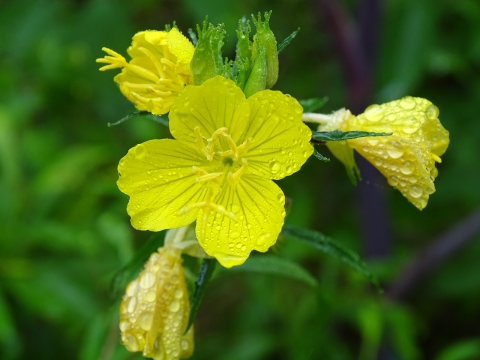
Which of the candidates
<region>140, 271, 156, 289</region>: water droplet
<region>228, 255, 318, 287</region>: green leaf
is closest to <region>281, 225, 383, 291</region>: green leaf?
<region>228, 255, 318, 287</region>: green leaf

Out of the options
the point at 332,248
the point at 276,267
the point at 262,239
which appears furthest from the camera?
the point at 276,267

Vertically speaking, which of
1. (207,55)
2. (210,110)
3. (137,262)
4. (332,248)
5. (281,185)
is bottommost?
(281,185)

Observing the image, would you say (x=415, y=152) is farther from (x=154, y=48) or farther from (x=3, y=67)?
(x=3, y=67)

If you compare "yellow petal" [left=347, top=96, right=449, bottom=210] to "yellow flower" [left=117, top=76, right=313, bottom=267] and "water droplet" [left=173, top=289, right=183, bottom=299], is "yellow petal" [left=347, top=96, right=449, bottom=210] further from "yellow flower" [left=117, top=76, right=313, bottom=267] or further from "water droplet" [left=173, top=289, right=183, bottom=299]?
"water droplet" [left=173, top=289, right=183, bottom=299]

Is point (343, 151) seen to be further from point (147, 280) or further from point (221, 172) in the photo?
point (147, 280)

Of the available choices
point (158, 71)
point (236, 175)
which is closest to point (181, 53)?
point (158, 71)

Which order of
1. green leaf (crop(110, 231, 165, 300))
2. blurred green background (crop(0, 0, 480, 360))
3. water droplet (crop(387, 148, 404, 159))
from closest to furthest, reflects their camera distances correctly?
water droplet (crop(387, 148, 404, 159)) < green leaf (crop(110, 231, 165, 300)) < blurred green background (crop(0, 0, 480, 360))

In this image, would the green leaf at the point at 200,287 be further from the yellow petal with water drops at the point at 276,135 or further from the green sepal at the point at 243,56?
the green sepal at the point at 243,56

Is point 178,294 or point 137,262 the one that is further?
point 137,262
